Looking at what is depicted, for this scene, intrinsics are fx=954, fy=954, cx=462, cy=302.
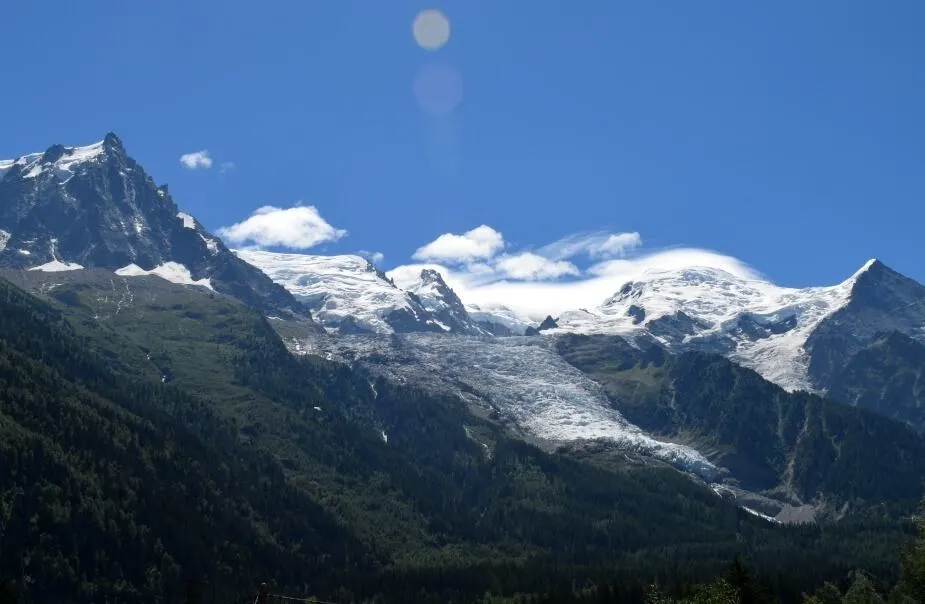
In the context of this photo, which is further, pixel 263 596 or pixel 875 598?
pixel 875 598

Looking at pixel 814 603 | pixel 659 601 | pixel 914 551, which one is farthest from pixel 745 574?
pixel 659 601

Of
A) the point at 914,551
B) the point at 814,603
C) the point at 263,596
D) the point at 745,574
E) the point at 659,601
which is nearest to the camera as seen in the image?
the point at 263,596

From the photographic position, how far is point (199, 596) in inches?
2990

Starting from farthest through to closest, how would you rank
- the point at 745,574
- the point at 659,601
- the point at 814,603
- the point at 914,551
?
1. the point at 745,574
2. the point at 814,603
3. the point at 914,551
4. the point at 659,601

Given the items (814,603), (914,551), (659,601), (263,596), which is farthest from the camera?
(814,603)

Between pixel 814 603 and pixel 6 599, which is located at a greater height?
pixel 814 603

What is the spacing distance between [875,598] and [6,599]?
13278cm

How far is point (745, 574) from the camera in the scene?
159125 millimetres

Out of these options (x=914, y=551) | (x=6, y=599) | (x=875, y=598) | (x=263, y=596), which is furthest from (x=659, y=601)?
(x=6, y=599)

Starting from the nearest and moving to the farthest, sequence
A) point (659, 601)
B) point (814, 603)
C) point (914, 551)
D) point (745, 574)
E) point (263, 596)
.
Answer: point (263, 596), point (659, 601), point (914, 551), point (814, 603), point (745, 574)

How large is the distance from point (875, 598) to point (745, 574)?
2038cm

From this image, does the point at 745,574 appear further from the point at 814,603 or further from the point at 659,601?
the point at 659,601

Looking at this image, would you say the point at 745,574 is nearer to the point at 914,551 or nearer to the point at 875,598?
the point at 875,598

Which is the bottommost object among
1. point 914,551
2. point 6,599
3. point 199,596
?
point 6,599
